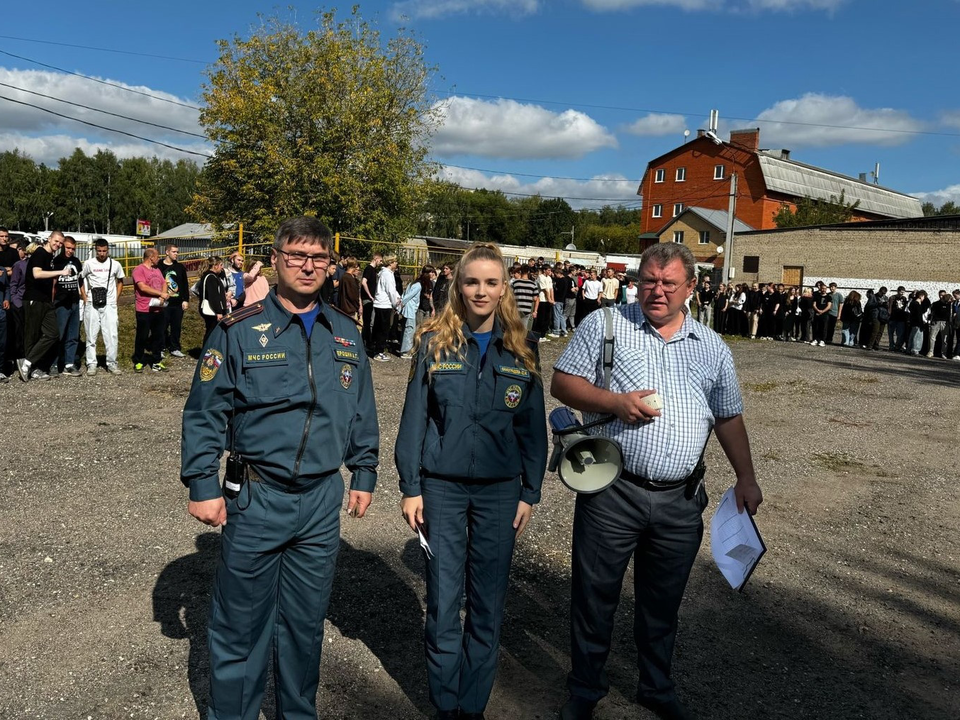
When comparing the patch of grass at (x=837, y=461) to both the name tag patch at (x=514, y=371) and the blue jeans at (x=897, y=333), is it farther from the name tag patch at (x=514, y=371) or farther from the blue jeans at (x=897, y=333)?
the blue jeans at (x=897, y=333)

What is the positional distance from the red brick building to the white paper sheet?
6002cm

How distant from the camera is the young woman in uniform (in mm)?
3025

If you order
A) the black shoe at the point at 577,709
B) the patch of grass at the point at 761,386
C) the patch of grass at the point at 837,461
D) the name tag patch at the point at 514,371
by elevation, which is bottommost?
the patch of grass at the point at 837,461

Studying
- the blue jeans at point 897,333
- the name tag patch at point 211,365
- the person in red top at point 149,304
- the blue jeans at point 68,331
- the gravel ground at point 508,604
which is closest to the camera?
the name tag patch at point 211,365

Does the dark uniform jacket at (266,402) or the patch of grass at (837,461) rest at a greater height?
the dark uniform jacket at (266,402)

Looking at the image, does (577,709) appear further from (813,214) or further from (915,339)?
(813,214)

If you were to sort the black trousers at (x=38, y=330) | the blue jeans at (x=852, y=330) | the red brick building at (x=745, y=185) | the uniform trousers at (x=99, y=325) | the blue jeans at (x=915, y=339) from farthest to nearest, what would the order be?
the red brick building at (x=745, y=185)
the blue jeans at (x=852, y=330)
the blue jeans at (x=915, y=339)
the uniform trousers at (x=99, y=325)
the black trousers at (x=38, y=330)

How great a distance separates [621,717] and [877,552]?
3.22 meters

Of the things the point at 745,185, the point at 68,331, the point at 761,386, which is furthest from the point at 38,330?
the point at 745,185

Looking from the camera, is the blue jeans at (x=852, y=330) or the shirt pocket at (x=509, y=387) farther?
the blue jeans at (x=852, y=330)

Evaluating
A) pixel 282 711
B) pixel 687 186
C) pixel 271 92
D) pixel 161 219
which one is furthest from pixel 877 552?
pixel 161 219

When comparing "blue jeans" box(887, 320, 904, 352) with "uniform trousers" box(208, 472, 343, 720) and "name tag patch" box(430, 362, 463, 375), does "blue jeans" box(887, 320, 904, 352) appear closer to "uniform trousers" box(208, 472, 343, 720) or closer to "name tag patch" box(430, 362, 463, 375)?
"name tag patch" box(430, 362, 463, 375)

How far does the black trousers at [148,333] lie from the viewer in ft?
37.4

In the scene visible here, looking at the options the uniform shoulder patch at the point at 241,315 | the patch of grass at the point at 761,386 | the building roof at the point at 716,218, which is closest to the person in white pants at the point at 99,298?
the uniform shoulder patch at the point at 241,315
